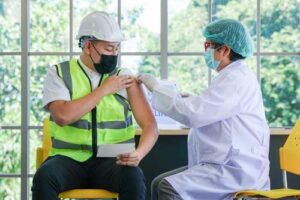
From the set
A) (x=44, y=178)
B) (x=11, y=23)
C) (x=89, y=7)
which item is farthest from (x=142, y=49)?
(x=44, y=178)

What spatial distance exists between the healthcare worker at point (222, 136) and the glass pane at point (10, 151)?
1989 millimetres

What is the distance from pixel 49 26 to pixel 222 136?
222 cm

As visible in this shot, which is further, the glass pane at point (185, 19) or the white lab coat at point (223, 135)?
the glass pane at point (185, 19)

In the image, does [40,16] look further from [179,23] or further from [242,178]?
[242,178]

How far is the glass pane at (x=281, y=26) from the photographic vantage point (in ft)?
14.2

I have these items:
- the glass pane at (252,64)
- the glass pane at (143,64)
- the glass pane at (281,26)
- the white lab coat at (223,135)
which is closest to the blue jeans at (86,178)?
the white lab coat at (223,135)

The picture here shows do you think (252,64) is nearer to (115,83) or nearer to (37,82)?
(37,82)

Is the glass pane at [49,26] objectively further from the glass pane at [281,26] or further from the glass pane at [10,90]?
the glass pane at [281,26]

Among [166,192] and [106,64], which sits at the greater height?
Result: [106,64]

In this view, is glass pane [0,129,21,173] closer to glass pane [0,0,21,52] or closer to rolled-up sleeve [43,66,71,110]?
glass pane [0,0,21,52]

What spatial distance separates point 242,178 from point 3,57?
2.49 meters

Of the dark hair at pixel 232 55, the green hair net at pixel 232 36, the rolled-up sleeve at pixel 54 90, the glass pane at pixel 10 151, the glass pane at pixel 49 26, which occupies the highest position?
the glass pane at pixel 49 26

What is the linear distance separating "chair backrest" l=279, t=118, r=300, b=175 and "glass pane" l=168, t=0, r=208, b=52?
5.26 feet

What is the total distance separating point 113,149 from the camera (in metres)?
2.62
